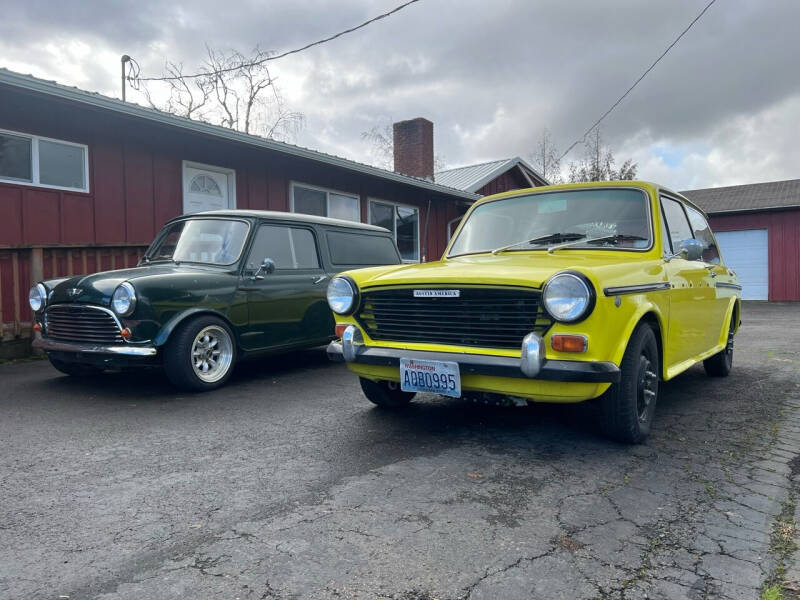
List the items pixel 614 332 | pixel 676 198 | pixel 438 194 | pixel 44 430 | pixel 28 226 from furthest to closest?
pixel 438 194, pixel 28 226, pixel 676 198, pixel 44 430, pixel 614 332

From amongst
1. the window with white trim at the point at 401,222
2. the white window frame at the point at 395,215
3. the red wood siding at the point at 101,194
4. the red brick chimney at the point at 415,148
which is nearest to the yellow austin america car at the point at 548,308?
the red wood siding at the point at 101,194

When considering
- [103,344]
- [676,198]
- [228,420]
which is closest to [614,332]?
[676,198]

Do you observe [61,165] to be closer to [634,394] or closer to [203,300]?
[203,300]

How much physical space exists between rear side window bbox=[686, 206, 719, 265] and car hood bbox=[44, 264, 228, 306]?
4.33 m

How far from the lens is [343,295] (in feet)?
13.0

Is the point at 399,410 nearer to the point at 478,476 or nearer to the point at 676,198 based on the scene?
the point at 478,476

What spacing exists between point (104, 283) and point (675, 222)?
4.61 metres

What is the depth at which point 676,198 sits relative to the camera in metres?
4.90

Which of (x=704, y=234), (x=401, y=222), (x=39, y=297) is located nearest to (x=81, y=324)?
(x=39, y=297)

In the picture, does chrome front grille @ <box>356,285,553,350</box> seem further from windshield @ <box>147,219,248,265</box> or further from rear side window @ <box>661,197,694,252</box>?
windshield @ <box>147,219,248,265</box>

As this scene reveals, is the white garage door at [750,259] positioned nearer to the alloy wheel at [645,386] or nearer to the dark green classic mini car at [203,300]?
the dark green classic mini car at [203,300]

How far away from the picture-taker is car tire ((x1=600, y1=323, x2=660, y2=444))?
11.0 ft

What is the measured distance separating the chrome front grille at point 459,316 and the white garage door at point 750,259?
1994cm

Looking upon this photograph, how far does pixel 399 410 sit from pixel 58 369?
3.57m
